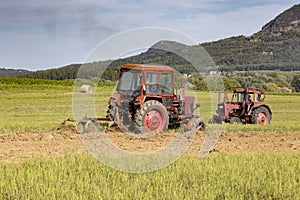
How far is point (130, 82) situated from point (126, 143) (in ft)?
5.57

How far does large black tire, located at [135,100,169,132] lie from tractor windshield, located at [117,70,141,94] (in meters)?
0.55

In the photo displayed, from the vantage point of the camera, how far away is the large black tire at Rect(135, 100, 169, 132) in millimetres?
11383

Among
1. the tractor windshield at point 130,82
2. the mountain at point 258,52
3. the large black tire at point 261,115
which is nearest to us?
the tractor windshield at point 130,82

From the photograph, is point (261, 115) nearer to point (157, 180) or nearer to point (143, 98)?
point (143, 98)

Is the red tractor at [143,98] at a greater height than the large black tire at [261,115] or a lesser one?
greater

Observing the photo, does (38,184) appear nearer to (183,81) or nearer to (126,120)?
(126,120)

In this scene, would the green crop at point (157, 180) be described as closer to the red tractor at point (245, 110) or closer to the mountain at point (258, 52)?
the red tractor at point (245, 110)

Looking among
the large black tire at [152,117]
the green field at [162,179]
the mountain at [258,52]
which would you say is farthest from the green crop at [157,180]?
the mountain at [258,52]

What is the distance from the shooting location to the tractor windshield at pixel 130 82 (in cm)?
Answer: 1178

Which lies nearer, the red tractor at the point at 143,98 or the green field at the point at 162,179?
the green field at the point at 162,179

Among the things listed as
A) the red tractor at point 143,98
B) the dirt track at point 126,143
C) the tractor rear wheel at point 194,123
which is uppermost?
the red tractor at point 143,98

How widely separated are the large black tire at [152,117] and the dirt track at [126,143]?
0.26 meters

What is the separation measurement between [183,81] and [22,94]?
26733mm

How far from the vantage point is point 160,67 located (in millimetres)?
11805
